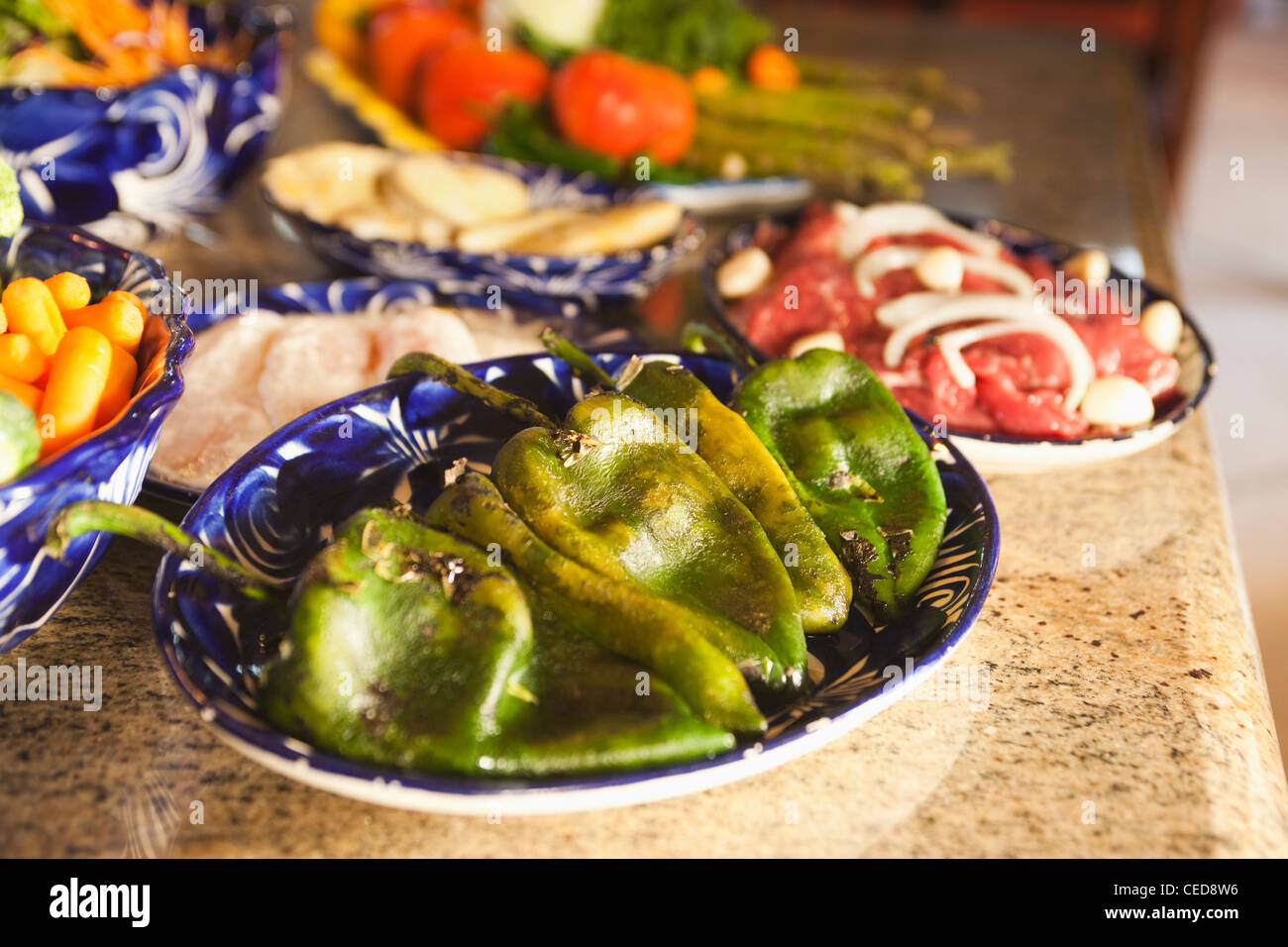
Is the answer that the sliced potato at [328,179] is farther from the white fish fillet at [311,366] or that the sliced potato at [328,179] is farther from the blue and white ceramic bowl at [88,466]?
the blue and white ceramic bowl at [88,466]

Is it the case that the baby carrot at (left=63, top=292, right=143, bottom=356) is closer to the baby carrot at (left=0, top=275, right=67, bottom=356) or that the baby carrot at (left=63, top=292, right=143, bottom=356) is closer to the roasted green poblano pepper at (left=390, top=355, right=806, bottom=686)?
the baby carrot at (left=0, top=275, right=67, bottom=356)

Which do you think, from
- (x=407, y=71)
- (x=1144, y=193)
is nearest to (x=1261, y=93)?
(x=1144, y=193)

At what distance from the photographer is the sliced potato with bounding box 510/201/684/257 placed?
1.56 m

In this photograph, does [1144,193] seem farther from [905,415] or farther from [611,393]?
[611,393]

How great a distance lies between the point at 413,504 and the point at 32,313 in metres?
0.37

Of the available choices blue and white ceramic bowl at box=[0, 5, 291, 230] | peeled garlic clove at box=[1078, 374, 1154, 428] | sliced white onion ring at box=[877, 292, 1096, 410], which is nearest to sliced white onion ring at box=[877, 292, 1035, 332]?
sliced white onion ring at box=[877, 292, 1096, 410]

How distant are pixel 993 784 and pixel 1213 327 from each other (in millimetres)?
3517

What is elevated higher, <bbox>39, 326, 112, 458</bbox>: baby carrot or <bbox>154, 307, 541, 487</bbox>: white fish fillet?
<bbox>39, 326, 112, 458</bbox>: baby carrot

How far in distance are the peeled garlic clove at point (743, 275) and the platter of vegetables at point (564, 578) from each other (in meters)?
0.49

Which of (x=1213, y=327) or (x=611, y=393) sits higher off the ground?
(x=611, y=393)

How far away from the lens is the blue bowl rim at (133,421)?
77cm

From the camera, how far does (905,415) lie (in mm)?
1085

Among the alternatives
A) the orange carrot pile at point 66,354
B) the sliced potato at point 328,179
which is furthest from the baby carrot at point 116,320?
the sliced potato at point 328,179

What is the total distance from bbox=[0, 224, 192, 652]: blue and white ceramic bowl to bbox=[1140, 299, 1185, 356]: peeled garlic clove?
1.19 metres
